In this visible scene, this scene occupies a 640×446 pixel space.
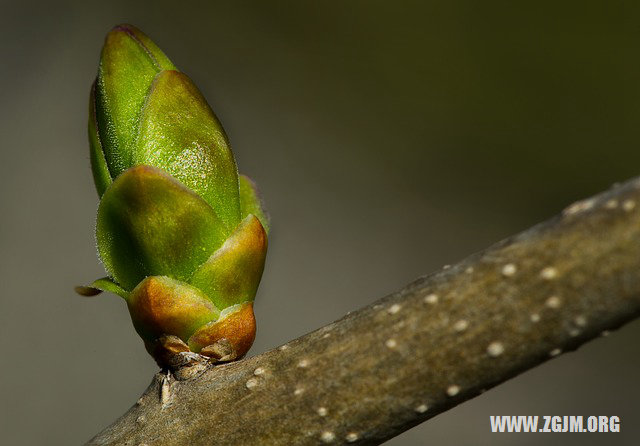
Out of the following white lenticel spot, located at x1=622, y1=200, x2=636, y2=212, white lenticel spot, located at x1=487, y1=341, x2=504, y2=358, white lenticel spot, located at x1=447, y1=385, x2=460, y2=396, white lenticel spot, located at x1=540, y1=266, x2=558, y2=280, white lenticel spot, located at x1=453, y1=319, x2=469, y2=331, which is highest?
white lenticel spot, located at x1=622, y1=200, x2=636, y2=212

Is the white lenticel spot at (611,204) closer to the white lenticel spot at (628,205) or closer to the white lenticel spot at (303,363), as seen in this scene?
the white lenticel spot at (628,205)

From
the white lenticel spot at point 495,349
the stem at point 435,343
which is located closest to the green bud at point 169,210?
the stem at point 435,343

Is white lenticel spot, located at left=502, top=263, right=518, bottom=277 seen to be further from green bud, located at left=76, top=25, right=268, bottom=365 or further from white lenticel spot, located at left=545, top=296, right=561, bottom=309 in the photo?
green bud, located at left=76, top=25, right=268, bottom=365

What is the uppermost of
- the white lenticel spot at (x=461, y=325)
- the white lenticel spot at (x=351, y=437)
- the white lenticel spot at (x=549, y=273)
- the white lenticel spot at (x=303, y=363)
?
the white lenticel spot at (x=549, y=273)

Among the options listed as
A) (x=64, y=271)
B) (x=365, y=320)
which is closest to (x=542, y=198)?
(x=64, y=271)

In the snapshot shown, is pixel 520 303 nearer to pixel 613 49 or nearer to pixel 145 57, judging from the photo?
pixel 145 57

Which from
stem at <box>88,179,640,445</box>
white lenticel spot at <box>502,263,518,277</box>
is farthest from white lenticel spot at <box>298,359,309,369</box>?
white lenticel spot at <box>502,263,518,277</box>

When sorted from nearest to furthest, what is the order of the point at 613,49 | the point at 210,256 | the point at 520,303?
the point at 520,303 < the point at 210,256 < the point at 613,49
